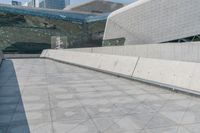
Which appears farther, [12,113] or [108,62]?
[108,62]

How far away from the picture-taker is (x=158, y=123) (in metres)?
5.24

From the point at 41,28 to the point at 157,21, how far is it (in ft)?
125

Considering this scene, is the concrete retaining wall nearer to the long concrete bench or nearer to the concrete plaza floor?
the long concrete bench

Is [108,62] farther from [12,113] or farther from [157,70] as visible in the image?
[12,113]

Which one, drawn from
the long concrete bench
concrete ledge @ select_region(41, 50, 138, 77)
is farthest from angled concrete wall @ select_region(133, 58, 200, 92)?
concrete ledge @ select_region(41, 50, 138, 77)

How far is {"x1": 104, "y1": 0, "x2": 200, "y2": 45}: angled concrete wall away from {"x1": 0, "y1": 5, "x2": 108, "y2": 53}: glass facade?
64.7 ft

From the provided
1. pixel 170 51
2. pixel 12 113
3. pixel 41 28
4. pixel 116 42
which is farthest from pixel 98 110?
pixel 41 28

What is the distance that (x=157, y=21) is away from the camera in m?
32.0

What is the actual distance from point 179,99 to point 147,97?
2.83 feet

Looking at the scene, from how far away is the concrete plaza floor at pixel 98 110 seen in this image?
16.5ft

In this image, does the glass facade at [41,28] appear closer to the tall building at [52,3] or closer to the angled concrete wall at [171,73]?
the angled concrete wall at [171,73]

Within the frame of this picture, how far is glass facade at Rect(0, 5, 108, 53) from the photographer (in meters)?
58.5

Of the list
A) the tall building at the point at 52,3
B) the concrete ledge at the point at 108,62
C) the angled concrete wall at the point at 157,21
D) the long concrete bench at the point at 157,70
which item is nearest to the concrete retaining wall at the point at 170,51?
the long concrete bench at the point at 157,70

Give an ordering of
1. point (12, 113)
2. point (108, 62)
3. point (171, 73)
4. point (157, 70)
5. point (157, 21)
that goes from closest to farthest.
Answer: point (12, 113)
point (171, 73)
point (157, 70)
point (108, 62)
point (157, 21)
